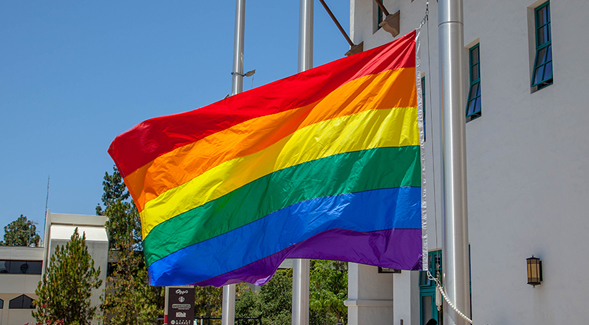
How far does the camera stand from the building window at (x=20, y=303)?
43.9 meters

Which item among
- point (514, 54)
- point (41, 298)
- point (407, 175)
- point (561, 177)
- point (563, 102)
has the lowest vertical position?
point (41, 298)

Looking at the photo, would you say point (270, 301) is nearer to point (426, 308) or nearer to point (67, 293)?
point (67, 293)

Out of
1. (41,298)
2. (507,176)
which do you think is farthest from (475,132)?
(41,298)

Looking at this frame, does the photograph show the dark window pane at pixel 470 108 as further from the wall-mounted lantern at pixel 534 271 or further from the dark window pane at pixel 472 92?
the wall-mounted lantern at pixel 534 271

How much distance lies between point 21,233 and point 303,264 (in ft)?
306

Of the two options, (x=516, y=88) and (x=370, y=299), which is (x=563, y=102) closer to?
(x=516, y=88)

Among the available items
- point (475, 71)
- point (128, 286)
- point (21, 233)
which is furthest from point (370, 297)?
point (21, 233)

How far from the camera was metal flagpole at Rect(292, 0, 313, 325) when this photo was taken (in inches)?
383

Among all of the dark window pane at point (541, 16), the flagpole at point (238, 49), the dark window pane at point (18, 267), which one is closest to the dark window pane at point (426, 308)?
the flagpole at point (238, 49)

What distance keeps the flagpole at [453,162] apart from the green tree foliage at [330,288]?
103ft

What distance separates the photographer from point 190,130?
21.8 ft

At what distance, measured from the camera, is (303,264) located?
971 centimetres

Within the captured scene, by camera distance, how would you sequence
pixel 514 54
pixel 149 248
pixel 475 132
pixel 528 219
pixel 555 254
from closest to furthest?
pixel 149 248
pixel 555 254
pixel 528 219
pixel 514 54
pixel 475 132

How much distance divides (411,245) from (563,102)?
4.88 m
